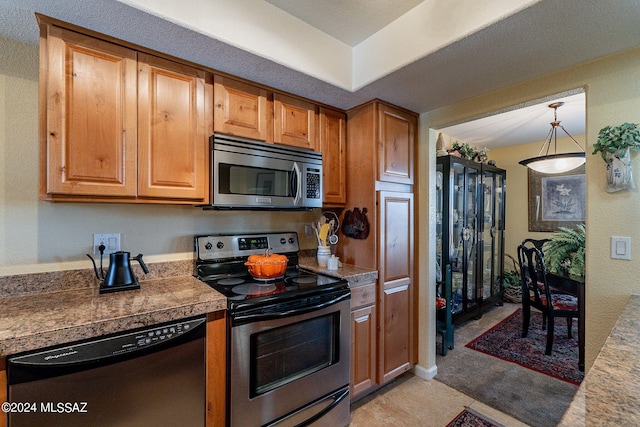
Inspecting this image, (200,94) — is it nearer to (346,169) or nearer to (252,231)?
(252,231)

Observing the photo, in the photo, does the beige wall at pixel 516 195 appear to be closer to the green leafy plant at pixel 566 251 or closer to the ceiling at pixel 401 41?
the green leafy plant at pixel 566 251

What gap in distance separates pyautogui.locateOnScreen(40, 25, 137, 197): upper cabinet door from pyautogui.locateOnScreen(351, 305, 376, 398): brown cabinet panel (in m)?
1.56

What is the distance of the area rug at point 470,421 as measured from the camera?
1.84 m

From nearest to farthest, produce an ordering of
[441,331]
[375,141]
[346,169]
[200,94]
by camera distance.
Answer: [200,94] < [375,141] < [346,169] < [441,331]

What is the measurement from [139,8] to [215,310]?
1342 mm

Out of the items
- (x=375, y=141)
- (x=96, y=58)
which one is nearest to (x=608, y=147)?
(x=375, y=141)

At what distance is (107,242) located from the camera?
1644 mm

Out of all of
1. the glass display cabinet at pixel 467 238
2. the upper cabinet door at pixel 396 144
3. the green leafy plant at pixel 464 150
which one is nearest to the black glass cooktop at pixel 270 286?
the upper cabinet door at pixel 396 144

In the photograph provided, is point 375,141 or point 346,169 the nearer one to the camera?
point 375,141

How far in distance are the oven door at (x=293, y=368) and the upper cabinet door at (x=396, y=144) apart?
1005mm

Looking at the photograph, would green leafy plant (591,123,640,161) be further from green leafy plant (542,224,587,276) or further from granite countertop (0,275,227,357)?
granite countertop (0,275,227,357)

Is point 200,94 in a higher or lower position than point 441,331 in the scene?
higher

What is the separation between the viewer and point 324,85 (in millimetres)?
1877

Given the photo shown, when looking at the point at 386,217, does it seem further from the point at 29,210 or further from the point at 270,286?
the point at 29,210
